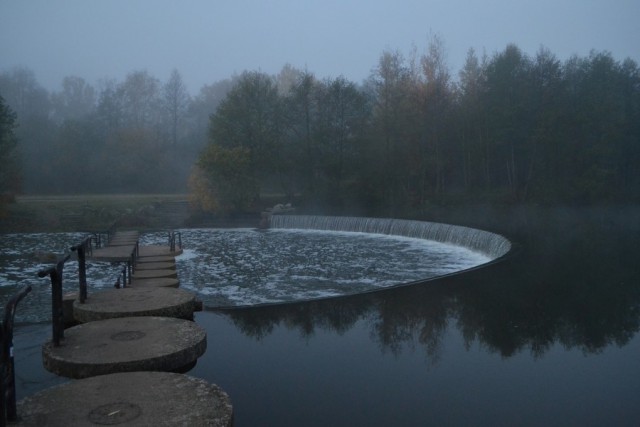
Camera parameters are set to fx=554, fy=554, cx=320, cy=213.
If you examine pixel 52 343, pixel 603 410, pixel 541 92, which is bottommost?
pixel 603 410

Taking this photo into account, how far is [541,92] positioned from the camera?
93.7ft

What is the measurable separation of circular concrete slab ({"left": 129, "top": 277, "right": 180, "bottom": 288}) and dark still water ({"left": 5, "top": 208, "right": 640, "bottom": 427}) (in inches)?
46.5

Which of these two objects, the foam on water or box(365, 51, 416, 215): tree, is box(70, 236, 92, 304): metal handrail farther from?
box(365, 51, 416, 215): tree

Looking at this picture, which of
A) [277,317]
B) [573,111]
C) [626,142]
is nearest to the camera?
[277,317]

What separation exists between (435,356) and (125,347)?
3.66m

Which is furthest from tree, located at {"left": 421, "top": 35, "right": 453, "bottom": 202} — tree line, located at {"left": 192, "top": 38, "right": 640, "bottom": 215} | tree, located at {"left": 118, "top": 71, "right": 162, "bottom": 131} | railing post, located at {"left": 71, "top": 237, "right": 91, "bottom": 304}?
tree, located at {"left": 118, "top": 71, "right": 162, "bottom": 131}

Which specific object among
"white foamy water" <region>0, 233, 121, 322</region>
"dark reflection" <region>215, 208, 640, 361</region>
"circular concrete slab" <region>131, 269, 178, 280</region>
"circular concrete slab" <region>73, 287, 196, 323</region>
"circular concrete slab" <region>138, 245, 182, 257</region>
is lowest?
"white foamy water" <region>0, 233, 121, 322</region>

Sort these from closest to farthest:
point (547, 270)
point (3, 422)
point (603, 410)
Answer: point (3, 422)
point (603, 410)
point (547, 270)

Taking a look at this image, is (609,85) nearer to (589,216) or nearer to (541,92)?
(541,92)

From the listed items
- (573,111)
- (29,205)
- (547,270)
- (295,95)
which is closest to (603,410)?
(547,270)

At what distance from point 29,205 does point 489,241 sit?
22.0m

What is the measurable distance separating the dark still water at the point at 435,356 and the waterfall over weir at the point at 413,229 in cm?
526

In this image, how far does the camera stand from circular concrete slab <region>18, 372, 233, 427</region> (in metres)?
4.19

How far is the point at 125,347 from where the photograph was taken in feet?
18.9
